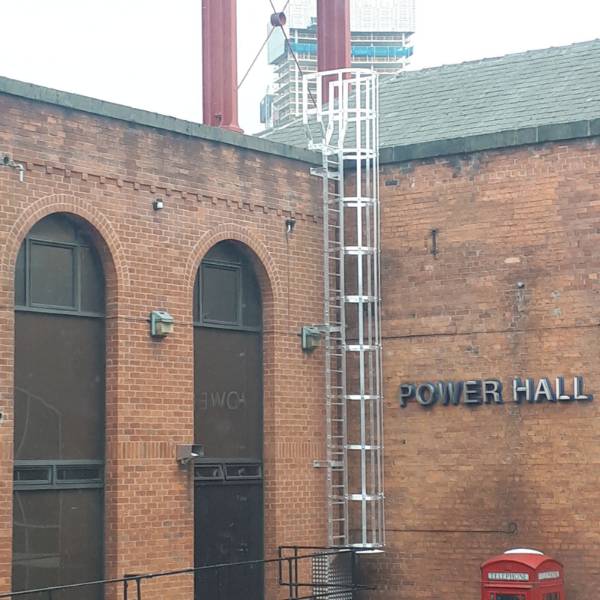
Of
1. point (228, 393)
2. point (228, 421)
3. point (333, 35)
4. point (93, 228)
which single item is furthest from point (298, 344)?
point (333, 35)

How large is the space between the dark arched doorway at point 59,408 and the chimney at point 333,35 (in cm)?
892

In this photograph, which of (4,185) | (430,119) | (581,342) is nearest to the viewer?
(4,185)

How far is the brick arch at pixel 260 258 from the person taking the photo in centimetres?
2100

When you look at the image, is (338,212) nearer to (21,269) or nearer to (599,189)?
(599,189)

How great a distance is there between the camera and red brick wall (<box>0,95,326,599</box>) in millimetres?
18281

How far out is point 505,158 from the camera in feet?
71.3

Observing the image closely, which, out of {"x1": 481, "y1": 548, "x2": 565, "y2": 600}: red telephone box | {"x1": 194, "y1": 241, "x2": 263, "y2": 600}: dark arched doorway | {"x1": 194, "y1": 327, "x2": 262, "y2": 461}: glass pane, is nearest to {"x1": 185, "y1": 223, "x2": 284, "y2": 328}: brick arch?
{"x1": 194, "y1": 241, "x2": 263, "y2": 600}: dark arched doorway

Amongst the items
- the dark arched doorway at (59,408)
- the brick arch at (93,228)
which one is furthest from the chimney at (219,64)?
the dark arched doorway at (59,408)

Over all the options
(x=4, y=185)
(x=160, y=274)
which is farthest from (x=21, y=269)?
(x=160, y=274)

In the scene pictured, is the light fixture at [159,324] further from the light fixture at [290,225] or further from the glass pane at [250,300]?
the light fixture at [290,225]

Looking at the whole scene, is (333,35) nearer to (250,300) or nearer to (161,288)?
(250,300)

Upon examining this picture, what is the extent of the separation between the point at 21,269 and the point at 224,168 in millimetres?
4238

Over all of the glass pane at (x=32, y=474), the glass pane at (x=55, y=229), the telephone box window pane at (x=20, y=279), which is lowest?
the glass pane at (x=32, y=474)

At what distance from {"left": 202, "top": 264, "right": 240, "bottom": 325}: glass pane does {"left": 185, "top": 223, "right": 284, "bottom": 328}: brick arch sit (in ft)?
1.32
